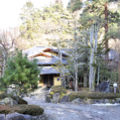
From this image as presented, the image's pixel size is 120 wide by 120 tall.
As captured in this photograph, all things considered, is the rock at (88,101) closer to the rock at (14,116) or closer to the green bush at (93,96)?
the green bush at (93,96)

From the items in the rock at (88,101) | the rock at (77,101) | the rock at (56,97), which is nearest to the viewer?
the rock at (88,101)

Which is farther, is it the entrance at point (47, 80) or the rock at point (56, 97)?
the entrance at point (47, 80)

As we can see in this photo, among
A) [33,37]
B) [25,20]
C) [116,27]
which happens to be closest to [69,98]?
[116,27]

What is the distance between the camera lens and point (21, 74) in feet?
24.0

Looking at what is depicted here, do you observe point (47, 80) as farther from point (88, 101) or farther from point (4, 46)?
point (88, 101)

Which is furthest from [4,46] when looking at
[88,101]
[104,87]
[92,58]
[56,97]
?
[104,87]

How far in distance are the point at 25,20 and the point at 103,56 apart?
24.0m

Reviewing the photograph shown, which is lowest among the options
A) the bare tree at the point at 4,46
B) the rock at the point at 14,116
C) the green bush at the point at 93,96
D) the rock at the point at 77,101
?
the rock at the point at 77,101

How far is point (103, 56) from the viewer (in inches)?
643

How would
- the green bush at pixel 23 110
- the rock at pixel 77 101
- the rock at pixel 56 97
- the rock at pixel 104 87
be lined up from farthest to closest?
the rock at pixel 104 87
the rock at pixel 56 97
the rock at pixel 77 101
the green bush at pixel 23 110

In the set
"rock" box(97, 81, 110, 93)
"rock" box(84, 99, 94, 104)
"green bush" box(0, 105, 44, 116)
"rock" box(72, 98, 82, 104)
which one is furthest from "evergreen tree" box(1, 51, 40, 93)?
"rock" box(97, 81, 110, 93)

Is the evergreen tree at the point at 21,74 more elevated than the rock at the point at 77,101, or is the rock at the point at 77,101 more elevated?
the evergreen tree at the point at 21,74

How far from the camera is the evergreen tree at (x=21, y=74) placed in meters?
7.35

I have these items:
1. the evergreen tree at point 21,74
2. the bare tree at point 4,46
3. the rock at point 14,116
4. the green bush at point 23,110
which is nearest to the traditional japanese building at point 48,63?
the bare tree at point 4,46
